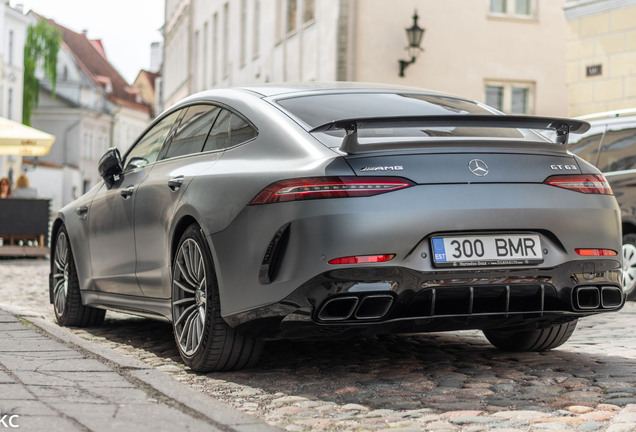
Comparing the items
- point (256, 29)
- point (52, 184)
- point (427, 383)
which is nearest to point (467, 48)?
point (256, 29)

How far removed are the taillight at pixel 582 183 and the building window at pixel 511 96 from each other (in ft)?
66.5

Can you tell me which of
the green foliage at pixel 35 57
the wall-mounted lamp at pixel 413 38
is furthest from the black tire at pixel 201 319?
the green foliage at pixel 35 57

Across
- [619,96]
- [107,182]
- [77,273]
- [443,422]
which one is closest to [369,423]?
[443,422]

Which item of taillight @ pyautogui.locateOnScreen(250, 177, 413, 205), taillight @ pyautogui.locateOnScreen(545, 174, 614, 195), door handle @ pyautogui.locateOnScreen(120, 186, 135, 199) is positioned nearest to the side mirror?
door handle @ pyautogui.locateOnScreen(120, 186, 135, 199)

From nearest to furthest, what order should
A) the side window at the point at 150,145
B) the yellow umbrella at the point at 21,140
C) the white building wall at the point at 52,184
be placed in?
1. the side window at the point at 150,145
2. the yellow umbrella at the point at 21,140
3. the white building wall at the point at 52,184

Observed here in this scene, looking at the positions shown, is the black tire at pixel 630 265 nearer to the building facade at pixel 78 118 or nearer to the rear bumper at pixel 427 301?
the rear bumper at pixel 427 301

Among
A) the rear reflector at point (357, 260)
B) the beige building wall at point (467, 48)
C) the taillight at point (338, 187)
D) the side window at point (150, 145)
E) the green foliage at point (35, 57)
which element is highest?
the green foliage at point (35, 57)

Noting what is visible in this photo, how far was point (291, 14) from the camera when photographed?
93.7ft

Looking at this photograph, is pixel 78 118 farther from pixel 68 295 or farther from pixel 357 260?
pixel 357 260

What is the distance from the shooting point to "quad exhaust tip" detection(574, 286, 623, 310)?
528cm

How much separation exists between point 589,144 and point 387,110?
17.7 feet

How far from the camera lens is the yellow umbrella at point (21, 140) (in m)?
20.6

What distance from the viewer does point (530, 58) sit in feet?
84.0

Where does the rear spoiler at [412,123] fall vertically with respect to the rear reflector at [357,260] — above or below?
above
